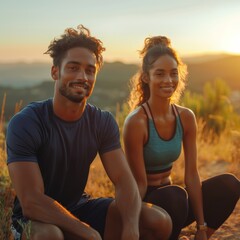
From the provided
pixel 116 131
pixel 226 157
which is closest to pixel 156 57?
pixel 116 131

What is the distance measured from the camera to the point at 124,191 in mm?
3010

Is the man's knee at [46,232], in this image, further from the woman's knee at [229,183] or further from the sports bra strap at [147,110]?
the woman's knee at [229,183]

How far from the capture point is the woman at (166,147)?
3.32 metres

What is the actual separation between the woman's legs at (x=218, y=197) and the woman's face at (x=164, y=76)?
753 millimetres

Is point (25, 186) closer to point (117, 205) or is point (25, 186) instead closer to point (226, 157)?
point (117, 205)

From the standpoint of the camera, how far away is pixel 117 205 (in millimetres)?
3049

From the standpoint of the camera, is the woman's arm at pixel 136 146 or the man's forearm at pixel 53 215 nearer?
the man's forearm at pixel 53 215

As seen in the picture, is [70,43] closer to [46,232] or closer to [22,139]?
[22,139]

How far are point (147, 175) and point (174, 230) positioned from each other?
0.44m

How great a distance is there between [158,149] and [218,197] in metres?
0.63

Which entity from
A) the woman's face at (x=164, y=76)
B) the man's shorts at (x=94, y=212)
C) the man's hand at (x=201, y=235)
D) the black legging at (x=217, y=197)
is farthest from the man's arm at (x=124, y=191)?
the man's hand at (x=201, y=235)

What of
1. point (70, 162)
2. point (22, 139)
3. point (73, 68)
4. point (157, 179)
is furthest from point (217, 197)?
point (22, 139)

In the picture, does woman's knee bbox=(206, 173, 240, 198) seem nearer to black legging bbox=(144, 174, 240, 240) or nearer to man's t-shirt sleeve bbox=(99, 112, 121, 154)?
black legging bbox=(144, 174, 240, 240)

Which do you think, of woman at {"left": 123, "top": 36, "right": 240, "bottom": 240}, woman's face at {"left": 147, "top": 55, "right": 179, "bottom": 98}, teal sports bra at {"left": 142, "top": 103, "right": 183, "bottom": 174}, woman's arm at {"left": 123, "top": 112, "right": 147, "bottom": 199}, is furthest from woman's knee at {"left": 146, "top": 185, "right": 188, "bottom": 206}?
woman's face at {"left": 147, "top": 55, "right": 179, "bottom": 98}
